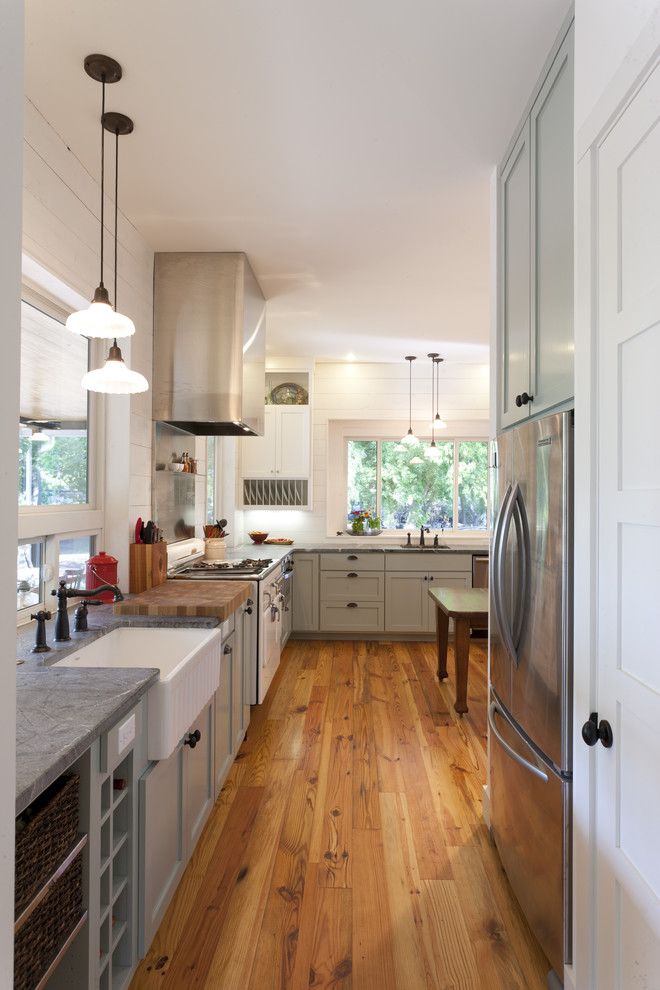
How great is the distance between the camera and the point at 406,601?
5.27m

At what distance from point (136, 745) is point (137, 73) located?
6.83ft

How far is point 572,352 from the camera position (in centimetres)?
150

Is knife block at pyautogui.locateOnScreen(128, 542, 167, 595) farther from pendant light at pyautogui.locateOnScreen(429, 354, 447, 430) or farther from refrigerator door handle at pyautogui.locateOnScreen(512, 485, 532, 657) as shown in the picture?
pendant light at pyautogui.locateOnScreen(429, 354, 447, 430)

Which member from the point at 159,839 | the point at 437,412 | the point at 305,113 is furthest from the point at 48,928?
the point at 437,412

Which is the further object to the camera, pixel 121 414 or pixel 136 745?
pixel 121 414

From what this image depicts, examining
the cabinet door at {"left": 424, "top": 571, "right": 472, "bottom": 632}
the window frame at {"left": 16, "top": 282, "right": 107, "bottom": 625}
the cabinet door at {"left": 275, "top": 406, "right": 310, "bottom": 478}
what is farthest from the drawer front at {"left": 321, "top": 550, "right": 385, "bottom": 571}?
the window frame at {"left": 16, "top": 282, "right": 107, "bottom": 625}

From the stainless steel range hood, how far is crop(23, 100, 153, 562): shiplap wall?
0.08m

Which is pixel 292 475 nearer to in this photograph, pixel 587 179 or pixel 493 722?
pixel 493 722

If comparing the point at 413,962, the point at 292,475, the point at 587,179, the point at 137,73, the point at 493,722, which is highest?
the point at 137,73

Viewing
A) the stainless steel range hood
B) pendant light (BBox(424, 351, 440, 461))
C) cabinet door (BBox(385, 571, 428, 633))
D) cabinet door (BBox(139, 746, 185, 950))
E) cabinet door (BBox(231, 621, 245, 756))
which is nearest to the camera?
cabinet door (BBox(139, 746, 185, 950))

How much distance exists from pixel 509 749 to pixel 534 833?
0.27 metres

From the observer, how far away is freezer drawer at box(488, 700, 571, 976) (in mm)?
1485

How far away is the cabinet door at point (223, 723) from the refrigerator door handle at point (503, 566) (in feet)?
3.98

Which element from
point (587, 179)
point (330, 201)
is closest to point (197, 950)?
point (587, 179)
